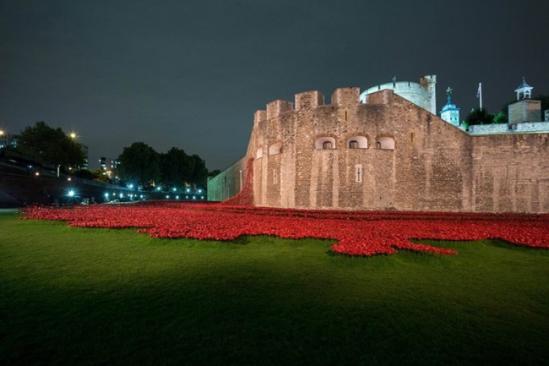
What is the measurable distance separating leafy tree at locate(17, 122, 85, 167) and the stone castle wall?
5050 centimetres

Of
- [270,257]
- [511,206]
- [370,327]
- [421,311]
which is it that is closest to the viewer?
[370,327]

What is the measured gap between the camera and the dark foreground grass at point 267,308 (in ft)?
10.5

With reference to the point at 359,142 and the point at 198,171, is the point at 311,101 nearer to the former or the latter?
the point at 359,142

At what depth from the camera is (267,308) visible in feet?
14.3

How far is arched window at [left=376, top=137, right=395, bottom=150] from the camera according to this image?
72.0 ft

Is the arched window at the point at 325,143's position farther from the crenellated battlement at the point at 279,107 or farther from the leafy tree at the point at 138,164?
the leafy tree at the point at 138,164

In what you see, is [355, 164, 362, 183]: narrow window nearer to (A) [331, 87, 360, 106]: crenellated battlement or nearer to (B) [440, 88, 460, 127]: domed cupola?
(A) [331, 87, 360, 106]: crenellated battlement

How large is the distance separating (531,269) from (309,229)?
6113 mm

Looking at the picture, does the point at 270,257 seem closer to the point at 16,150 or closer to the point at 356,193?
the point at 356,193

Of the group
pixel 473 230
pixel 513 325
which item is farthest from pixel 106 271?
pixel 473 230

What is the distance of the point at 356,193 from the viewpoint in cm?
2108

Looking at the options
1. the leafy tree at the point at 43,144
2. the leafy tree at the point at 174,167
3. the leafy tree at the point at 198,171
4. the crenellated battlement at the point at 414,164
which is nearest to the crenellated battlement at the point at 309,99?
the crenellated battlement at the point at 414,164

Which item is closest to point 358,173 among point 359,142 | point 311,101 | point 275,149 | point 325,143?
point 359,142

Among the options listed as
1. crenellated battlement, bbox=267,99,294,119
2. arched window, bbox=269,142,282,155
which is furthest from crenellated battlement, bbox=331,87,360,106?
arched window, bbox=269,142,282,155
